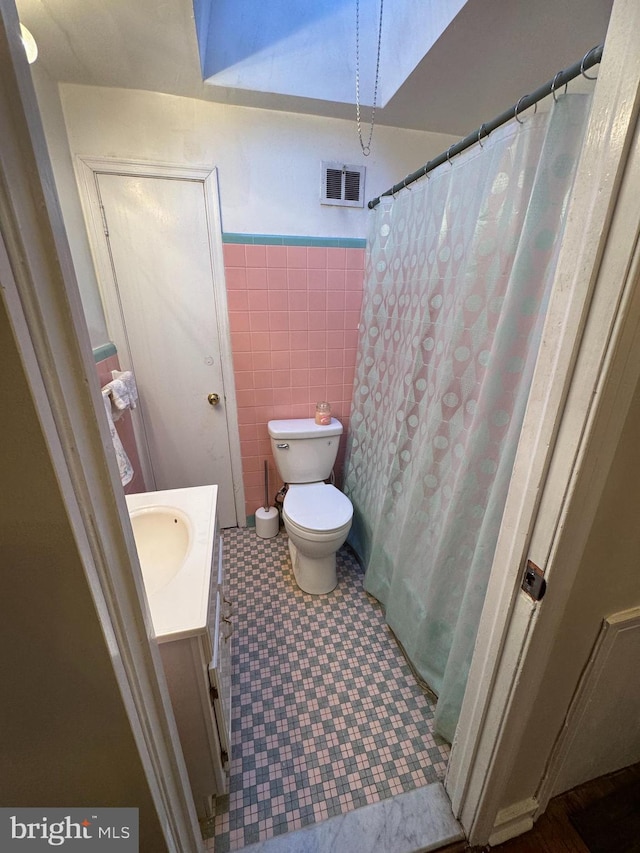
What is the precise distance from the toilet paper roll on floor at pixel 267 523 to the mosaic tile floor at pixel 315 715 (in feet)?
1.22

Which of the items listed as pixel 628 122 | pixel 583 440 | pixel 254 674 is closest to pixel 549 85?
pixel 628 122

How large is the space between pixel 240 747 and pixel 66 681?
1.04 m

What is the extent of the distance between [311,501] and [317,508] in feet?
0.21

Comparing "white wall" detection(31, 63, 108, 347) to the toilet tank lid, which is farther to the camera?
the toilet tank lid

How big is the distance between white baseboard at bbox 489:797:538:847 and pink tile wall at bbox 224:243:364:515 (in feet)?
5.39

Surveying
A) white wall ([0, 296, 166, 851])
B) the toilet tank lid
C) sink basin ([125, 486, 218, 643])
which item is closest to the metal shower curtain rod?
white wall ([0, 296, 166, 851])

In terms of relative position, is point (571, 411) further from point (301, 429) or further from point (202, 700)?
point (301, 429)

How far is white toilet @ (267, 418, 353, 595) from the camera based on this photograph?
1.56 m

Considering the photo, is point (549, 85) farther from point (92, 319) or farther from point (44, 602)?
point (92, 319)

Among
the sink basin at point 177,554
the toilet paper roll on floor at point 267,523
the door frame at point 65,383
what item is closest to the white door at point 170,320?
the toilet paper roll on floor at point 267,523

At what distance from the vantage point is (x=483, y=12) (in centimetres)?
98

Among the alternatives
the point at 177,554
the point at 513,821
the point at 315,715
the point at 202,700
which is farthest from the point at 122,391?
the point at 513,821

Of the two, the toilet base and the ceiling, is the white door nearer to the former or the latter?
the ceiling

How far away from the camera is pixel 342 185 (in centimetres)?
172
